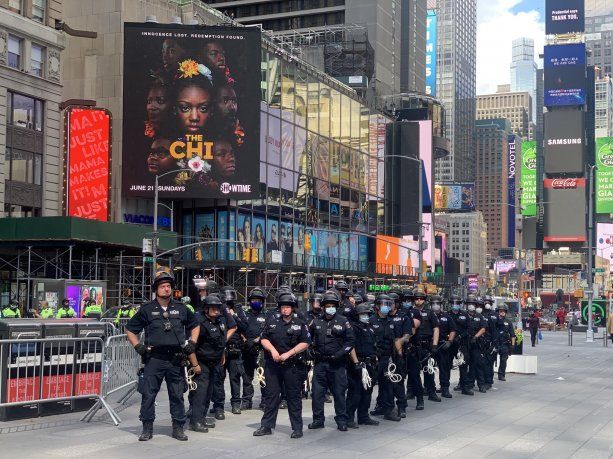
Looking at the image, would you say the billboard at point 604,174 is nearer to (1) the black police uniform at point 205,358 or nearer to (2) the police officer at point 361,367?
(2) the police officer at point 361,367

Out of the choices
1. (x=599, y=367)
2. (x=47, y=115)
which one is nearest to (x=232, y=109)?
(x=47, y=115)

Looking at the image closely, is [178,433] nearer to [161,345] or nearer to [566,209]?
[161,345]

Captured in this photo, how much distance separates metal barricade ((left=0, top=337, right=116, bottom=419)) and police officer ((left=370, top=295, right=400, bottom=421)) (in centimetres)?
459

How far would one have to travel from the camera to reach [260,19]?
123625 millimetres

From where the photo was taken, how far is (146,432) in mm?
13227

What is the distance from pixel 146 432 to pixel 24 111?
37327 millimetres

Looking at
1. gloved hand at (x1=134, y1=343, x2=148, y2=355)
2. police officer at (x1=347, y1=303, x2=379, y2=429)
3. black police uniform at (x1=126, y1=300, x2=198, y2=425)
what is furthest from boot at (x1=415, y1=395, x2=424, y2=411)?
gloved hand at (x1=134, y1=343, x2=148, y2=355)

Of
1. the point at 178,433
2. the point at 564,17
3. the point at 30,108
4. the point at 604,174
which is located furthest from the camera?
the point at 564,17

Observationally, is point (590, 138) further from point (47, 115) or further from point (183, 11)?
point (47, 115)

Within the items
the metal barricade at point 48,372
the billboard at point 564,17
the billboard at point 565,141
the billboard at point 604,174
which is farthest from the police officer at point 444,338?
the billboard at point 564,17

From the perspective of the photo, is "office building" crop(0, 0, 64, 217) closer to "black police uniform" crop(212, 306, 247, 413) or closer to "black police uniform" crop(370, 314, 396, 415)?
"black police uniform" crop(212, 306, 247, 413)

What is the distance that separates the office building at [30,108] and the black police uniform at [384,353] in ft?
110

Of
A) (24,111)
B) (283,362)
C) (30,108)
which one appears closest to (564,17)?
(30,108)

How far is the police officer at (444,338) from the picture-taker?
19.7 metres
